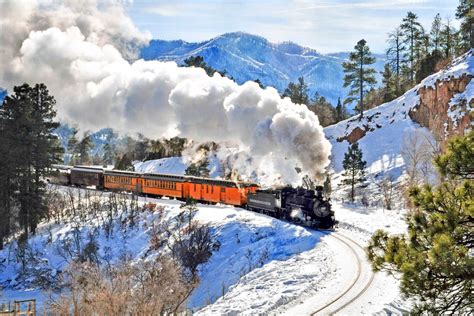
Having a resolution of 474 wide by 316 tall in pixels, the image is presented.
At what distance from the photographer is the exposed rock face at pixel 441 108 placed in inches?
2114

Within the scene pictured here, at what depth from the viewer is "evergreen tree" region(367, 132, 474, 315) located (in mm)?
9492

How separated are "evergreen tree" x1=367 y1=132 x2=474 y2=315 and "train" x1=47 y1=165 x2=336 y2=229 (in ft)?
70.0

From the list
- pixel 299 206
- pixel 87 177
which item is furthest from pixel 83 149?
pixel 299 206

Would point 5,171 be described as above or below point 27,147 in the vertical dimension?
below

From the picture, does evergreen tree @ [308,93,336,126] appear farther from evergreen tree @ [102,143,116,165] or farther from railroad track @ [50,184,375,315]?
railroad track @ [50,184,375,315]

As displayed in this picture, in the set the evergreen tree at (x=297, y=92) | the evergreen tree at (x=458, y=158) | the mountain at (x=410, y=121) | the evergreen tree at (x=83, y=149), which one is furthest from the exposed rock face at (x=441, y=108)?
the evergreen tree at (x=83, y=149)

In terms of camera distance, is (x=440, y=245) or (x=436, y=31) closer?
(x=440, y=245)

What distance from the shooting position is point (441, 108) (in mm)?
57750

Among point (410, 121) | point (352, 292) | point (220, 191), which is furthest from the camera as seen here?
point (410, 121)

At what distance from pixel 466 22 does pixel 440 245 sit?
6919 cm

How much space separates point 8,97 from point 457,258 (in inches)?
1714

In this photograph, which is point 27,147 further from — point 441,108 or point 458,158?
point 441,108

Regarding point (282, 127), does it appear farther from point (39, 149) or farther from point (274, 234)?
point (39, 149)

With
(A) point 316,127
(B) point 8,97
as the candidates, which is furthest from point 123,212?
(A) point 316,127
